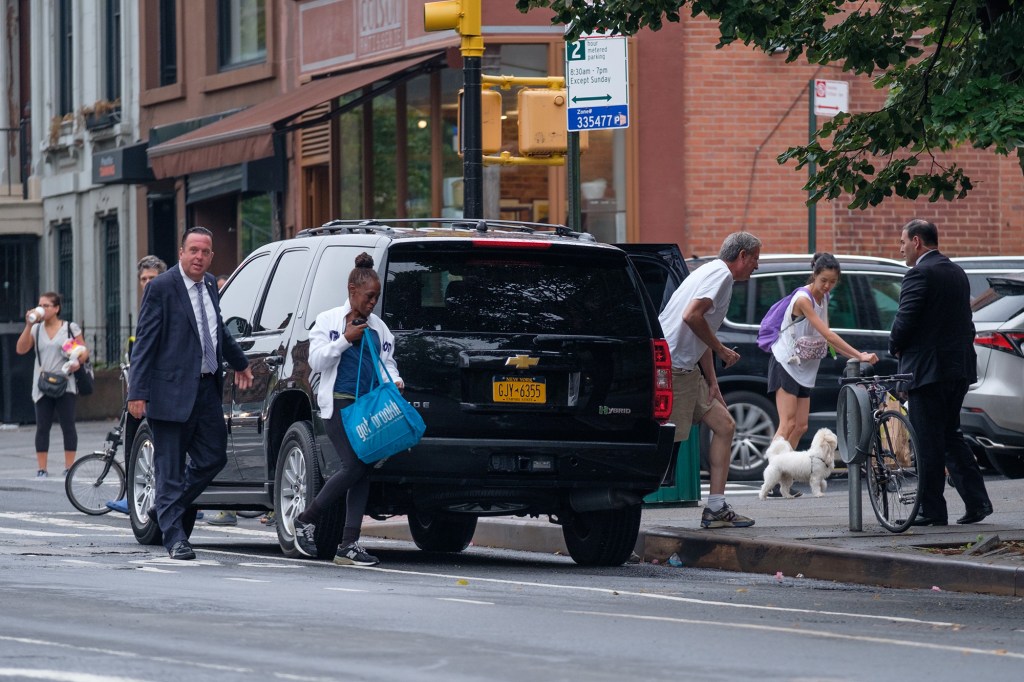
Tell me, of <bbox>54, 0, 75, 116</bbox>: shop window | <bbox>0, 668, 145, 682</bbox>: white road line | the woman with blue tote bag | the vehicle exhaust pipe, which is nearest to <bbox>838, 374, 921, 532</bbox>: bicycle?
the vehicle exhaust pipe

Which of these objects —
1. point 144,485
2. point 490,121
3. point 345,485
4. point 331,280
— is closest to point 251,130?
point 490,121

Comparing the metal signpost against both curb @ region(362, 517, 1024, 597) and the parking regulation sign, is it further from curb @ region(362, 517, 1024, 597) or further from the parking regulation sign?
curb @ region(362, 517, 1024, 597)

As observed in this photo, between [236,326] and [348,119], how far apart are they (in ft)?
44.9

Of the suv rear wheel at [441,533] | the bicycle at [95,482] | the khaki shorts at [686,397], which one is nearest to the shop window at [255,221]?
the bicycle at [95,482]

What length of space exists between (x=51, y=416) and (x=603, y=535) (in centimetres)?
942

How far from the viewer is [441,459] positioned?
409 inches

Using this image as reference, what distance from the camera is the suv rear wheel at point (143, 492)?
40.3 feet

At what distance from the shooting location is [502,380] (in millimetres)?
10492

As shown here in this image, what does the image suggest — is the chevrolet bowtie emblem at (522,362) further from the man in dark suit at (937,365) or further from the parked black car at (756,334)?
the parked black car at (756,334)

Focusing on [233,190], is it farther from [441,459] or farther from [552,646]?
[552,646]

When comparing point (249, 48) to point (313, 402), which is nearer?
point (313, 402)

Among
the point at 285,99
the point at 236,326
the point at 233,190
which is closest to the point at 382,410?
the point at 236,326

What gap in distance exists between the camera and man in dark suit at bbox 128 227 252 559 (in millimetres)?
11273

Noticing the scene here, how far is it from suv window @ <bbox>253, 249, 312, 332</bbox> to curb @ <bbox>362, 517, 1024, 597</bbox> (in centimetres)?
217
